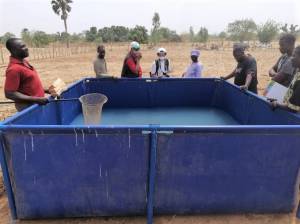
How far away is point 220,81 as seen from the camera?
5699 mm

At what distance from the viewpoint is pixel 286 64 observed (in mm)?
3832

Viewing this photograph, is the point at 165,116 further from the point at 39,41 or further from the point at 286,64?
the point at 39,41

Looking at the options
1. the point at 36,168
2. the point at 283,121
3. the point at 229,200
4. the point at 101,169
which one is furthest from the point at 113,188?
the point at 283,121

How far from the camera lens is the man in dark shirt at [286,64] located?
3805 millimetres

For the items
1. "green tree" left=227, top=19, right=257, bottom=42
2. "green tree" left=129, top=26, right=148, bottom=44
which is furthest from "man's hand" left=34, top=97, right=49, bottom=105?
"green tree" left=227, top=19, right=257, bottom=42

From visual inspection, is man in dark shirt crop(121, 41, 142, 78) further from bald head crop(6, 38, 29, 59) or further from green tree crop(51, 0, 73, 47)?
green tree crop(51, 0, 73, 47)

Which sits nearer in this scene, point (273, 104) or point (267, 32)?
point (273, 104)

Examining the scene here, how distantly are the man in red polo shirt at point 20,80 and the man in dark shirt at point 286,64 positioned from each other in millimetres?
2980

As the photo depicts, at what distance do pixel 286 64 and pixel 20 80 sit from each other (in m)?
3.26

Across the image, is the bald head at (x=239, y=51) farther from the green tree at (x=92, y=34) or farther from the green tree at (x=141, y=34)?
the green tree at (x=92, y=34)

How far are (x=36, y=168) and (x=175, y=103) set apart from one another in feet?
12.4

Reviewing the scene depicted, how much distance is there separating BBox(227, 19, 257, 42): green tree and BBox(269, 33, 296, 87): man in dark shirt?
5639 centimetres

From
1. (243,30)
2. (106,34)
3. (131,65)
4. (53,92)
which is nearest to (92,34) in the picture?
(106,34)

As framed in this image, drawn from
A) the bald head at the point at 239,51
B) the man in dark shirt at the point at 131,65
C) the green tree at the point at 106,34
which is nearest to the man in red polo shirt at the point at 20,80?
the man in dark shirt at the point at 131,65
